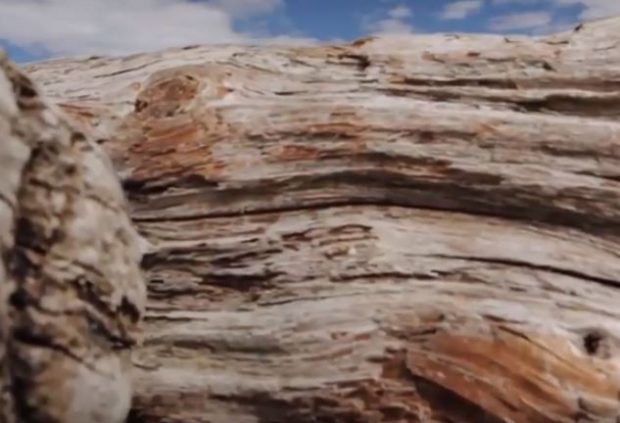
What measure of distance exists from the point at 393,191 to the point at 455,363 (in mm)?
603

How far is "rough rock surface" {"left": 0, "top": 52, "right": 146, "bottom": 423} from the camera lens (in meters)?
2.78

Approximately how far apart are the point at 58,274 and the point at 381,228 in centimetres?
93

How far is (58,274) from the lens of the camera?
9.45 ft

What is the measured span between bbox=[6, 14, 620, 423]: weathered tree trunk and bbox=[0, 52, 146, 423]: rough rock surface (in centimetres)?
17

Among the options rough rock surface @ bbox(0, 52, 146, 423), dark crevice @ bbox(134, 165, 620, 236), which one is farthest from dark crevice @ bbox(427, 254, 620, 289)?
rough rock surface @ bbox(0, 52, 146, 423)

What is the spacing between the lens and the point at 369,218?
10.4 ft

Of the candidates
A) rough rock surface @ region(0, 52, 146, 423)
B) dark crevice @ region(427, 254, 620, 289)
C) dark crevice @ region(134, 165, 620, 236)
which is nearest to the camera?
rough rock surface @ region(0, 52, 146, 423)

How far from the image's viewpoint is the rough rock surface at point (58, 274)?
2781mm

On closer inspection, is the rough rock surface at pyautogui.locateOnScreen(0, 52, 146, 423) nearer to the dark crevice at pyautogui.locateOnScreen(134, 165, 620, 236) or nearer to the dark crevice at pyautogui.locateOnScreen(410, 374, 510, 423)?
the dark crevice at pyautogui.locateOnScreen(134, 165, 620, 236)

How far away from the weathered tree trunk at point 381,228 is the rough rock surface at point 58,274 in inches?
6.8

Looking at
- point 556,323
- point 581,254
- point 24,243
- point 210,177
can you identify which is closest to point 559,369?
point 556,323

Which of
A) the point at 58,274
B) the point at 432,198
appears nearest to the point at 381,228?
the point at 432,198

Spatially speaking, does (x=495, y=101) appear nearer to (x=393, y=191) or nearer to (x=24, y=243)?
(x=393, y=191)

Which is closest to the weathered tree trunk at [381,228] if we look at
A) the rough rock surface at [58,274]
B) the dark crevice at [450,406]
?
the dark crevice at [450,406]
